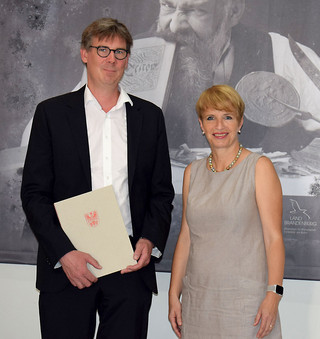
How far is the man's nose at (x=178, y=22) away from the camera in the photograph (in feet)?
8.09

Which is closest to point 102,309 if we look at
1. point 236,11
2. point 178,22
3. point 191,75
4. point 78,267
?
point 78,267

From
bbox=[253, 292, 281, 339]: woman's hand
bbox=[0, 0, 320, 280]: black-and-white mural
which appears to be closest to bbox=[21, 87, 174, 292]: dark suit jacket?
bbox=[253, 292, 281, 339]: woman's hand

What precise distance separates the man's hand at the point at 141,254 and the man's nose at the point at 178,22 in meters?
1.17

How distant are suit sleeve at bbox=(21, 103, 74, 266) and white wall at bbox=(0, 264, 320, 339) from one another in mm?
915

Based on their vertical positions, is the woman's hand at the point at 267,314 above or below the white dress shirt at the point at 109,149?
below

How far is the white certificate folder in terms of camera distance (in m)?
1.73

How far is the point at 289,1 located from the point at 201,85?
1.95 feet

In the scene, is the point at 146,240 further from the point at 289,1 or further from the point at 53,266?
the point at 289,1

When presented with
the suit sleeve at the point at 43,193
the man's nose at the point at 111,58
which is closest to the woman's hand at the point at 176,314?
the suit sleeve at the point at 43,193

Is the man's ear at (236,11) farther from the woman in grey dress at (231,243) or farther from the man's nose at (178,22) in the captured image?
the woman in grey dress at (231,243)

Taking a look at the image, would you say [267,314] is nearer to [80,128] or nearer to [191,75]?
[80,128]

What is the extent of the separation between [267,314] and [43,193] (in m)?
0.94

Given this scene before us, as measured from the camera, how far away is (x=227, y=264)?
5.87ft

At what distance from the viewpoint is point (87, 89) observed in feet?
6.52
